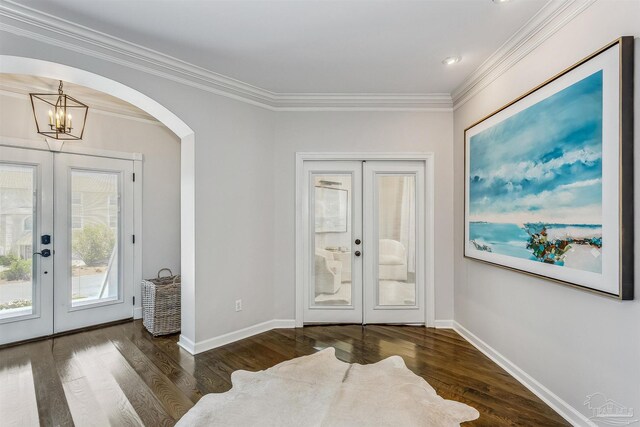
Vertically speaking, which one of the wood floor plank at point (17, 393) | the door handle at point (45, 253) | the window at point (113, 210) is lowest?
the wood floor plank at point (17, 393)

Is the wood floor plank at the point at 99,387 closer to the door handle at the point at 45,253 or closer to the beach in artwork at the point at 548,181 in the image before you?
the door handle at the point at 45,253

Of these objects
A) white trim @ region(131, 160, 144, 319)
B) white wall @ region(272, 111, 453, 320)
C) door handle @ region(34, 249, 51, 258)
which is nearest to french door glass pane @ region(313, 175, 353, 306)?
white wall @ region(272, 111, 453, 320)

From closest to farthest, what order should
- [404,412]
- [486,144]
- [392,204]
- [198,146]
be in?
[404,412] < [486,144] < [198,146] < [392,204]

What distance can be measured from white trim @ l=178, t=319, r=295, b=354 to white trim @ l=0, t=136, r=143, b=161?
7.80ft

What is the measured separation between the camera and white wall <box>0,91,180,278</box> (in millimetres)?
3680

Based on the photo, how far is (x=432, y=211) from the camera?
3564 millimetres

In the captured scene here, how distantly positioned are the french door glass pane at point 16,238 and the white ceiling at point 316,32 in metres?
1.99

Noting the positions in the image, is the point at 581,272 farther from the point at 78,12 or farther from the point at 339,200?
the point at 78,12

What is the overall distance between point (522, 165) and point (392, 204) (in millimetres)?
1554

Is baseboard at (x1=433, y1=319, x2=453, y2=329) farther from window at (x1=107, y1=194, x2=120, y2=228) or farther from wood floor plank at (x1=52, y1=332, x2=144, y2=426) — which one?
window at (x1=107, y1=194, x2=120, y2=228)

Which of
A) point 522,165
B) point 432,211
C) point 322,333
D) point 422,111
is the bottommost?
point 322,333

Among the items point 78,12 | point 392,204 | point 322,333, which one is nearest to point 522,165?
point 392,204

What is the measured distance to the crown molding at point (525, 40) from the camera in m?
1.95

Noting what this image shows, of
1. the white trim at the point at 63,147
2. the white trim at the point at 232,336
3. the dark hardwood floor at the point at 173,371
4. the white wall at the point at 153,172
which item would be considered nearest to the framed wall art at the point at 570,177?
the dark hardwood floor at the point at 173,371
